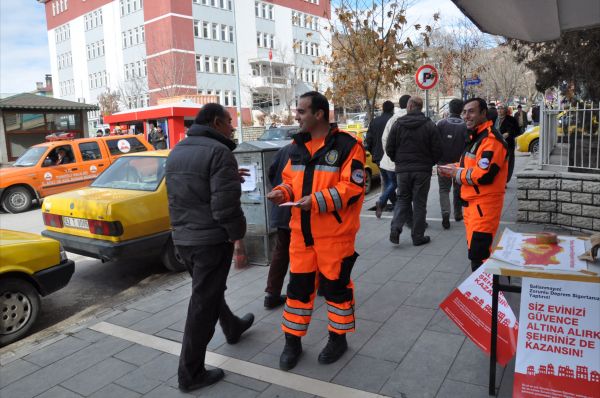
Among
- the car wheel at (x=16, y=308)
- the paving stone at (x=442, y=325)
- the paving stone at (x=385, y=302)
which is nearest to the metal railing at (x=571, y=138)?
the paving stone at (x=385, y=302)

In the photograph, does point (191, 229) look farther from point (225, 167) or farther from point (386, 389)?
point (386, 389)

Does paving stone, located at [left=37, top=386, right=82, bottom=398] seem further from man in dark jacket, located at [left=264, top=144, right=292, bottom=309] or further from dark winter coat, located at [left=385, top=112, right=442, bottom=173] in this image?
dark winter coat, located at [left=385, top=112, right=442, bottom=173]

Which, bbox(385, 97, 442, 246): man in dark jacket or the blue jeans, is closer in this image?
bbox(385, 97, 442, 246): man in dark jacket

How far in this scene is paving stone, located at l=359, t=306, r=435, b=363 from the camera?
12.0ft

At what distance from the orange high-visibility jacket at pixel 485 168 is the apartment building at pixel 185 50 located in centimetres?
4034

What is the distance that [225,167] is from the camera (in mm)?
3135

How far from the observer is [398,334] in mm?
3973

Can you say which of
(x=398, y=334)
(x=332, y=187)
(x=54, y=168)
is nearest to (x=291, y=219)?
(x=332, y=187)

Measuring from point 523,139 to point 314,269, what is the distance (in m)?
16.0

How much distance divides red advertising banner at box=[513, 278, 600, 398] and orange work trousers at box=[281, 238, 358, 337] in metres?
1.18

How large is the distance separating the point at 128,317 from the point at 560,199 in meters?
6.19

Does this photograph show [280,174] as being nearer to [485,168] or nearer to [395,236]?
[485,168]

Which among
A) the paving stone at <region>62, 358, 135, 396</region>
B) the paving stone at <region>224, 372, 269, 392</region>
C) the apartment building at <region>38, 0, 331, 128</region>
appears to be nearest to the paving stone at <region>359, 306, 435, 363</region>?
the paving stone at <region>224, 372, 269, 392</region>

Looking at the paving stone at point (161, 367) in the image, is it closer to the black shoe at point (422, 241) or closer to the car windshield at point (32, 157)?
the black shoe at point (422, 241)
